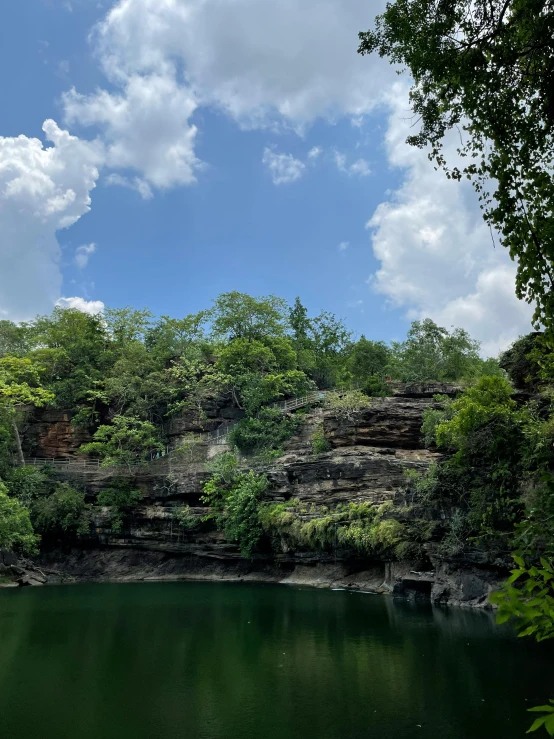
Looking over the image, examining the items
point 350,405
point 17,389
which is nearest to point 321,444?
point 350,405

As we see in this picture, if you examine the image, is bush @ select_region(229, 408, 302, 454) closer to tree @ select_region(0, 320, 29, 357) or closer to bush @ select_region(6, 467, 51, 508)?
bush @ select_region(6, 467, 51, 508)

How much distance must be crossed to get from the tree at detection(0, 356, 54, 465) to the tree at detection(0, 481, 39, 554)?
18.4 feet

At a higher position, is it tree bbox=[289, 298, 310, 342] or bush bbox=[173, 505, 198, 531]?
tree bbox=[289, 298, 310, 342]

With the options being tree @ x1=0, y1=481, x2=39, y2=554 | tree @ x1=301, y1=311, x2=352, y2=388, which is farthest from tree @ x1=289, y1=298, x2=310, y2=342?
tree @ x1=0, y1=481, x2=39, y2=554

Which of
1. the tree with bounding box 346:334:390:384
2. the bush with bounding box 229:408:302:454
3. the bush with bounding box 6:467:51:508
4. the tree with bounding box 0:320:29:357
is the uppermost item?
the tree with bounding box 0:320:29:357

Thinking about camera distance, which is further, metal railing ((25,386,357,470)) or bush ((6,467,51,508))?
metal railing ((25,386,357,470))

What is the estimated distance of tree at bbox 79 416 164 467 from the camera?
98.3 ft

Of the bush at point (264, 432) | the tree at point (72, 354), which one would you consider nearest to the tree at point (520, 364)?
the bush at point (264, 432)

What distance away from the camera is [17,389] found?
28.0m

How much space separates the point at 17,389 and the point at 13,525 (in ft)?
24.7

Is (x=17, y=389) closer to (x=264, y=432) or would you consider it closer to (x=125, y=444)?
(x=125, y=444)

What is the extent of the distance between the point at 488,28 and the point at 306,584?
918 inches

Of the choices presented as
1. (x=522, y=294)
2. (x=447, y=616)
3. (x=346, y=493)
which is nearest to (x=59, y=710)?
(x=522, y=294)

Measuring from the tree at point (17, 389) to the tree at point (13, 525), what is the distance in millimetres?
5616
